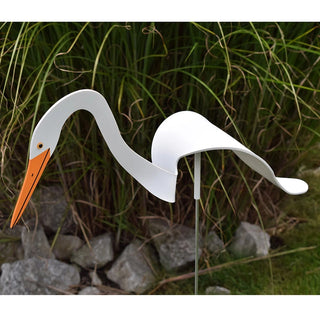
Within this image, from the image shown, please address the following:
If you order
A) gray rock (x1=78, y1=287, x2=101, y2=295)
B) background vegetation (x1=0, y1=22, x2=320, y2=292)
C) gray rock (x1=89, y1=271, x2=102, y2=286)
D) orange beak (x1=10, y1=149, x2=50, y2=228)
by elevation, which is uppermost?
background vegetation (x1=0, y1=22, x2=320, y2=292)

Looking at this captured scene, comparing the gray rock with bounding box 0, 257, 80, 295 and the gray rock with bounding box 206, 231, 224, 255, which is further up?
the gray rock with bounding box 206, 231, 224, 255

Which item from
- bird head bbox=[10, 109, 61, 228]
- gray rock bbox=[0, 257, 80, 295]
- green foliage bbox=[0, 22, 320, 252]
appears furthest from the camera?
gray rock bbox=[0, 257, 80, 295]

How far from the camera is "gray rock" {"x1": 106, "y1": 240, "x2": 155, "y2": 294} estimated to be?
41.9 inches

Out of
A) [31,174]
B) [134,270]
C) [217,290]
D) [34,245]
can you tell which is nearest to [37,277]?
[34,245]

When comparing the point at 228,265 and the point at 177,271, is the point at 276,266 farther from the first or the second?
the point at 177,271

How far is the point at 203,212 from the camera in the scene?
41.6 inches

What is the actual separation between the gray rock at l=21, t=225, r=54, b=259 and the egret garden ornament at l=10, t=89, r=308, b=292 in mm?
449

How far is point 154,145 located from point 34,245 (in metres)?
0.51

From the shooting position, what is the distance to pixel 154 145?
72 cm

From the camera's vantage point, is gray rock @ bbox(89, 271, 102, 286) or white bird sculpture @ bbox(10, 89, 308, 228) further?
gray rock @ bbox(89, 271, 102, 286)

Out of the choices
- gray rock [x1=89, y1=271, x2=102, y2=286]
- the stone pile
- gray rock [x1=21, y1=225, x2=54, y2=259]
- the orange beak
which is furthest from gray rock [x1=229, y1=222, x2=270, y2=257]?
the orange beak

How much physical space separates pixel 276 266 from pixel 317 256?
0.10 meters

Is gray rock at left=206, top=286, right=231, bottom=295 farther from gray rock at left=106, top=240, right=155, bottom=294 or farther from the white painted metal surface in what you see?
the white painted metal surface

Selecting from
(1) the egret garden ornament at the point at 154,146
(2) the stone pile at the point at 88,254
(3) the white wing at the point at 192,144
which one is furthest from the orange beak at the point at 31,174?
(2) the stone pile at the point at 88,254
